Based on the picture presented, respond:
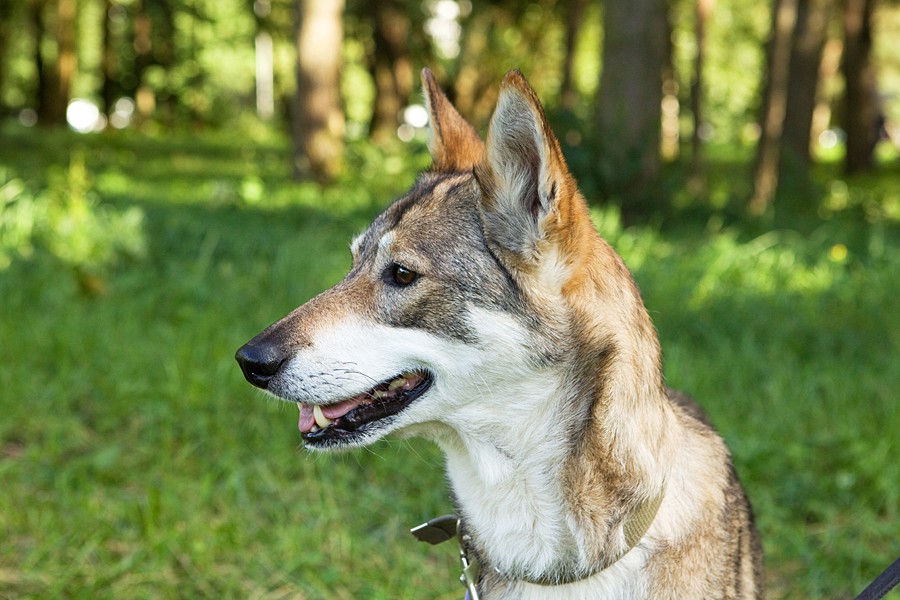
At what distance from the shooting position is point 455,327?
8.94ft

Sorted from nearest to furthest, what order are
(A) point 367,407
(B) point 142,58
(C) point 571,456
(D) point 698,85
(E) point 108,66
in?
(C) point 571,456
(A) point 367,407
(D) point 698,85
(B) point 142,58
(E) point 108,66

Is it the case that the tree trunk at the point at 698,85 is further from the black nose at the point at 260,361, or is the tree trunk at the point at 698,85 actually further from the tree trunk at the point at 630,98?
the black nose at the point at 260,361

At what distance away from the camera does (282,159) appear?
638 inches

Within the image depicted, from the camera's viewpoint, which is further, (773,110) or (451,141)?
(773,110)

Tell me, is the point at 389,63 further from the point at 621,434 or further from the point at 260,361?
the point at 621,434

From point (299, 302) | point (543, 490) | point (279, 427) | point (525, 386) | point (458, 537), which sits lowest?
point (279, 427)

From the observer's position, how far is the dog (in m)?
2.58

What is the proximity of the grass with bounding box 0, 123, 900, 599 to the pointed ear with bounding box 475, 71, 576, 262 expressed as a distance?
45.8 inches

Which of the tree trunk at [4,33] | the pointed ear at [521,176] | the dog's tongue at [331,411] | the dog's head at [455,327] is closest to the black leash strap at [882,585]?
the dog's head at [455,327]

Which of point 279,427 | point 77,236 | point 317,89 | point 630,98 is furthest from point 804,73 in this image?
point 279,427

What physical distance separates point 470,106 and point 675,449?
61.8 feet

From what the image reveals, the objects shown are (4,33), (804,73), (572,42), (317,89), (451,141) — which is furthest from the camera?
(4,33)

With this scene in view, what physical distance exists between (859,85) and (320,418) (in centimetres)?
1971

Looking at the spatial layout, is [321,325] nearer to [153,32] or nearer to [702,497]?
[702,497]
